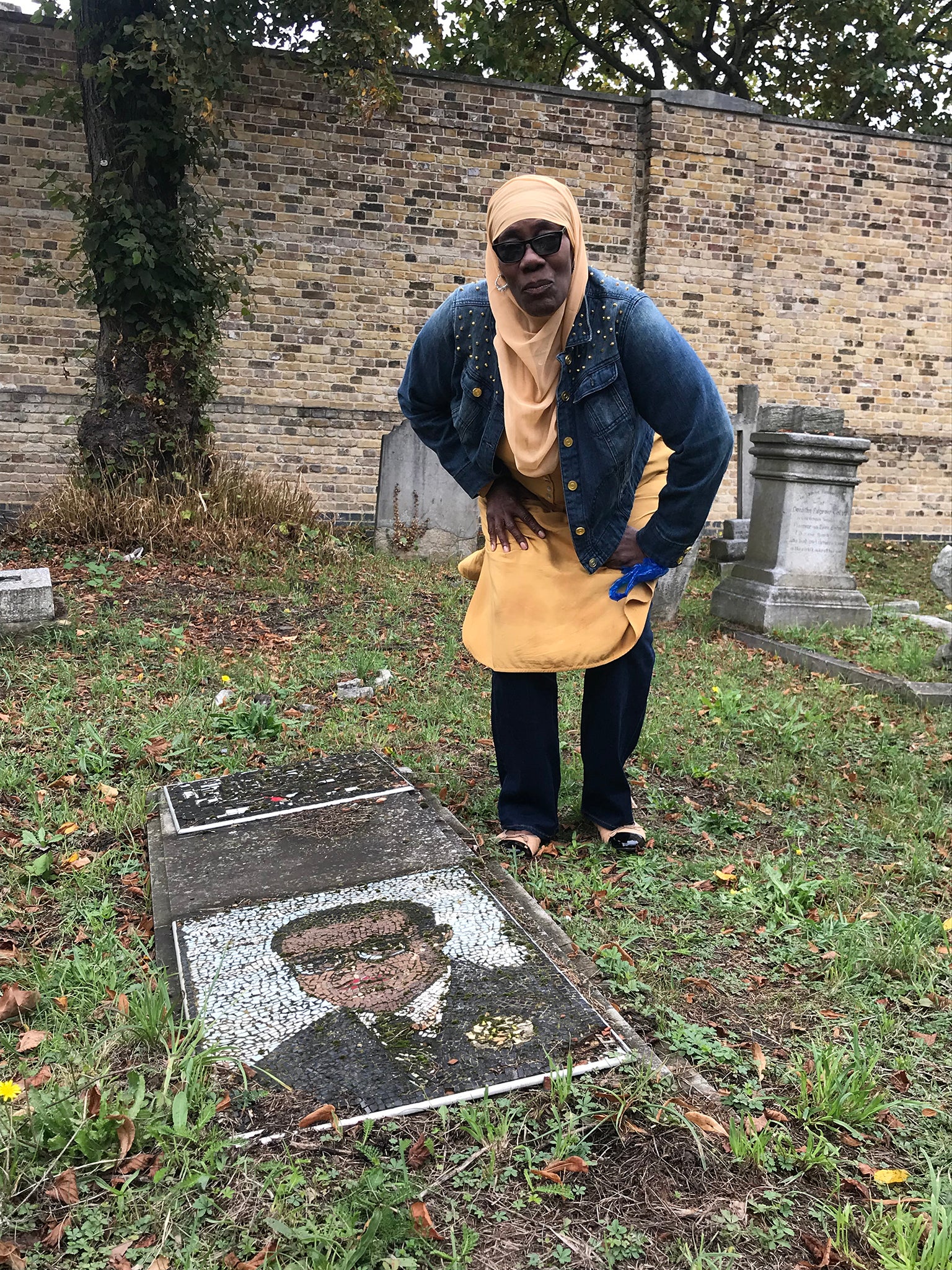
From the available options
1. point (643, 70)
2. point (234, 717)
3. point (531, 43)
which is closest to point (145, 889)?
point (234, 717)

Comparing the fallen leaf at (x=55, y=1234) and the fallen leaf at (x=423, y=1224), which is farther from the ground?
the fallen leaf at (x=423, y=1224)

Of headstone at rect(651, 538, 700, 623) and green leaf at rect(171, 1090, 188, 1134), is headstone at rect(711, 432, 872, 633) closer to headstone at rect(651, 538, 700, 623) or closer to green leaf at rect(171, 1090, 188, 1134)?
headstone at rect(651, 538, 700, 623)

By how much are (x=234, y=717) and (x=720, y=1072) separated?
9.04 feet

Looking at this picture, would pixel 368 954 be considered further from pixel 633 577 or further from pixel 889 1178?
pixel 633 577

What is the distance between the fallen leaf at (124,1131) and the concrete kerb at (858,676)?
456cm

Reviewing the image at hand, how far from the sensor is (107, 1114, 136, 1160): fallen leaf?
182 cm

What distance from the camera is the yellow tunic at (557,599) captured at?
291 cm

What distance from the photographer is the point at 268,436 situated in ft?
33.3

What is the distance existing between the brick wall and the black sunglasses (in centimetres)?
784

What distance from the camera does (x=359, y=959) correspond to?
234 cm

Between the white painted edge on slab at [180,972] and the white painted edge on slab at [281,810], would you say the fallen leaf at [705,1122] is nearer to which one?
the white painted edge on slab at [180,972]

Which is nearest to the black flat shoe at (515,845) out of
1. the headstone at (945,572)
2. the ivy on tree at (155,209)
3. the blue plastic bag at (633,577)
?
the blue plastic bag at (633,577)

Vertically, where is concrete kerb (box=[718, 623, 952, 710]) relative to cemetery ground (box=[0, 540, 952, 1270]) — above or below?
below

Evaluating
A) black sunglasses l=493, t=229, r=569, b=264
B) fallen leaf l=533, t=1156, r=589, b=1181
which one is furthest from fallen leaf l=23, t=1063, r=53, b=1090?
black sunglasses l=493, t=229, r=569, b=264
